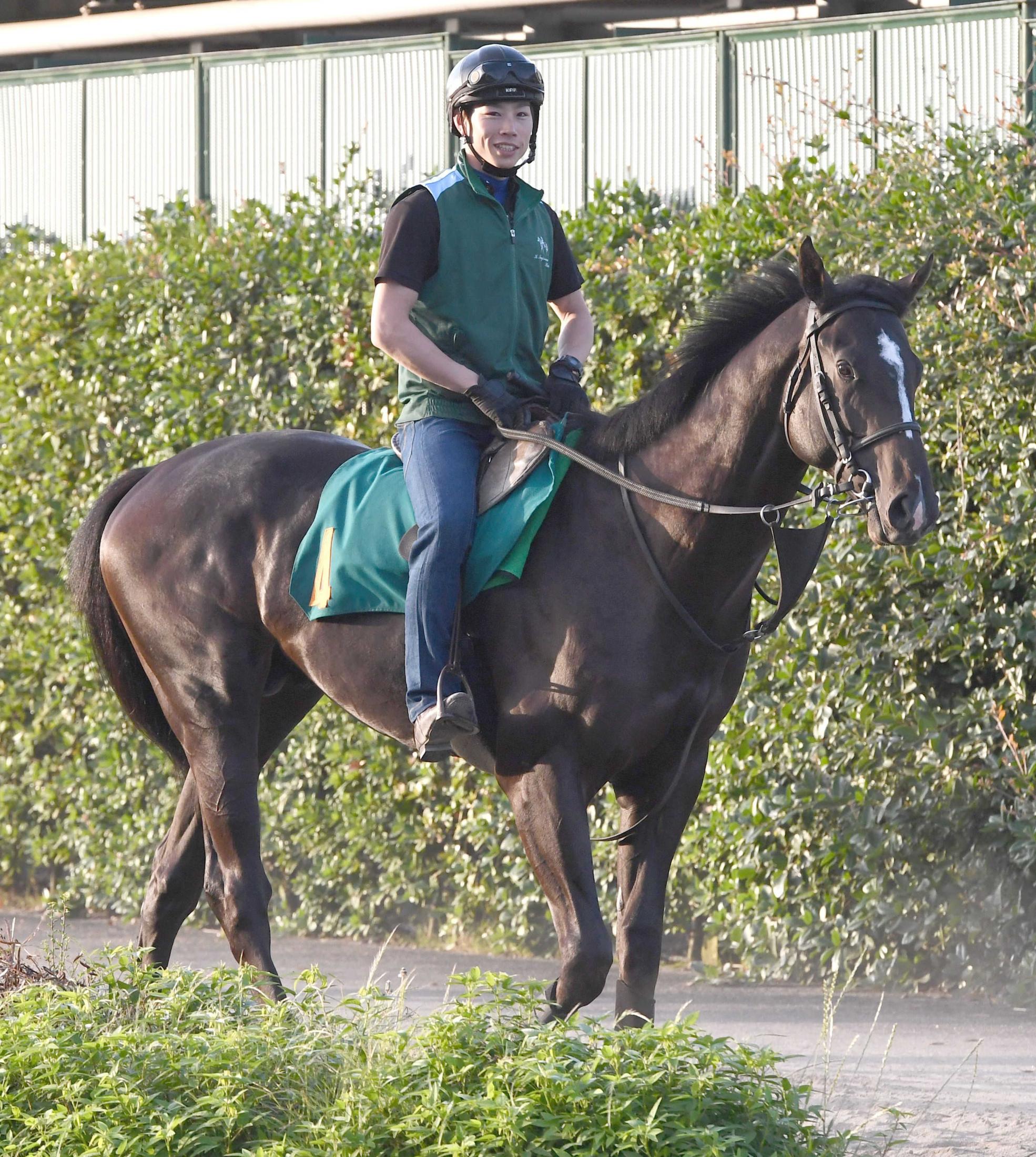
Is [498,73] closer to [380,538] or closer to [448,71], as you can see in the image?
[380,538]

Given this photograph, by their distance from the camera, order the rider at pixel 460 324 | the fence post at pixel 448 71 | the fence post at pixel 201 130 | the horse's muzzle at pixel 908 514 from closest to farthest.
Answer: the horse's muzzle at pixel 908 514
the rider at pixel 460 324
the fence post at pixel 448 71
the fence post at pixel 201 130

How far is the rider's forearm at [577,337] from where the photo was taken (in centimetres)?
535

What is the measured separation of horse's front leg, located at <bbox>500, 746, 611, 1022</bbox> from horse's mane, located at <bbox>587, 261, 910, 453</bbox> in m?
0.95

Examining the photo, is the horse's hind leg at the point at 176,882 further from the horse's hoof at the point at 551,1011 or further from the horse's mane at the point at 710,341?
the horse's mane at the point at 710,341

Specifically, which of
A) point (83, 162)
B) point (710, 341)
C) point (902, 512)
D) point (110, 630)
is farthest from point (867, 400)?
point (83, 162)

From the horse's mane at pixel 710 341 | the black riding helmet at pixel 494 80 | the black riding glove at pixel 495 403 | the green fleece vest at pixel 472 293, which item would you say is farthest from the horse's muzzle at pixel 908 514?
the black riding helmet at pixel 494 80

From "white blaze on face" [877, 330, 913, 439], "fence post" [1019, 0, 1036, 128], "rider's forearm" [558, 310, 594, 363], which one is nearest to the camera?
"white blaze on face" [877, 330, 913, 439]

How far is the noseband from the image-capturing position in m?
4.01

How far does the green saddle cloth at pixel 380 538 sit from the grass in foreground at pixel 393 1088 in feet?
4.08

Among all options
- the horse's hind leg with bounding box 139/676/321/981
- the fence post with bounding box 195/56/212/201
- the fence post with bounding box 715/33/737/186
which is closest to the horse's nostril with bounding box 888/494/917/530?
the horse's hind leg with bounding box 139/676/321/981

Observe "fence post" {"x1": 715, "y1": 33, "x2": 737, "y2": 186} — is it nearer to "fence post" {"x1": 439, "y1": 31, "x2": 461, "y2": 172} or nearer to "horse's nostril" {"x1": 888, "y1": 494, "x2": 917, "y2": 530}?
"fence post" {"x1": 439, "y1": 31, "x2": 461, "y2": 172}

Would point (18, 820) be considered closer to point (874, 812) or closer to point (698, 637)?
point (874, 812)

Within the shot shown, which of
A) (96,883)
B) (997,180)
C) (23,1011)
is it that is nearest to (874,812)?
(997,180)

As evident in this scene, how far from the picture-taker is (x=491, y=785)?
775 centimetres
